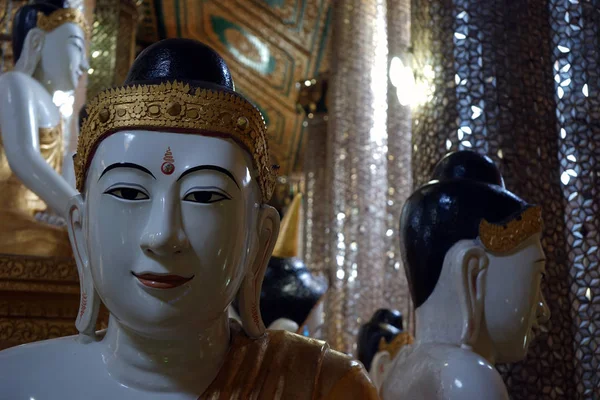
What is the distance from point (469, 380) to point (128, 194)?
89 centimetres

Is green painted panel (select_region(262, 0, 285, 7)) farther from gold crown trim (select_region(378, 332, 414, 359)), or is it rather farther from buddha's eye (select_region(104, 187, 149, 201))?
buddha's eye (select_region(104, 187, 149, 201))

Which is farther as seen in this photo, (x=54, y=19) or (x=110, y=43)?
(x=110, y=43)

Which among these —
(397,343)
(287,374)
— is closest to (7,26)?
(397,343)

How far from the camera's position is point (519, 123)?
2756 millimetres

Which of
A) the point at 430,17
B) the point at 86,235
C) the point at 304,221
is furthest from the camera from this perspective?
the point at 304,221

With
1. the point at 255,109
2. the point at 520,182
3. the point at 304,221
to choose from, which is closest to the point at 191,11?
the point at 304,221

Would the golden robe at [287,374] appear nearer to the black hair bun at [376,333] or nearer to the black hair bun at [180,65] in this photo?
the black hair bun at [180,65]

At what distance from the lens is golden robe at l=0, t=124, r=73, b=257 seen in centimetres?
292

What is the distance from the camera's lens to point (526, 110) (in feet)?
9.14

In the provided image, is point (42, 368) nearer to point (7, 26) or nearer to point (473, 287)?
point (473, 287)

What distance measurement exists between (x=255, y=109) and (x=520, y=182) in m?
1.41

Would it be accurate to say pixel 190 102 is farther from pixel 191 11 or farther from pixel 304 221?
pixel 191 11

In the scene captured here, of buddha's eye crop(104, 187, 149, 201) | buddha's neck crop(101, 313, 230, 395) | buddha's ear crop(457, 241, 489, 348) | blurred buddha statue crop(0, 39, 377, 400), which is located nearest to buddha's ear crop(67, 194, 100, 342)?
blurred buddha statue crop(0, 39, 377, 400)

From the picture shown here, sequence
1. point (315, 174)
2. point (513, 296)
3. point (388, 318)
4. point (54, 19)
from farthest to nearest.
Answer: point (315, 174) < point (388, 318) < point (54, 19) < point (513, 296)
